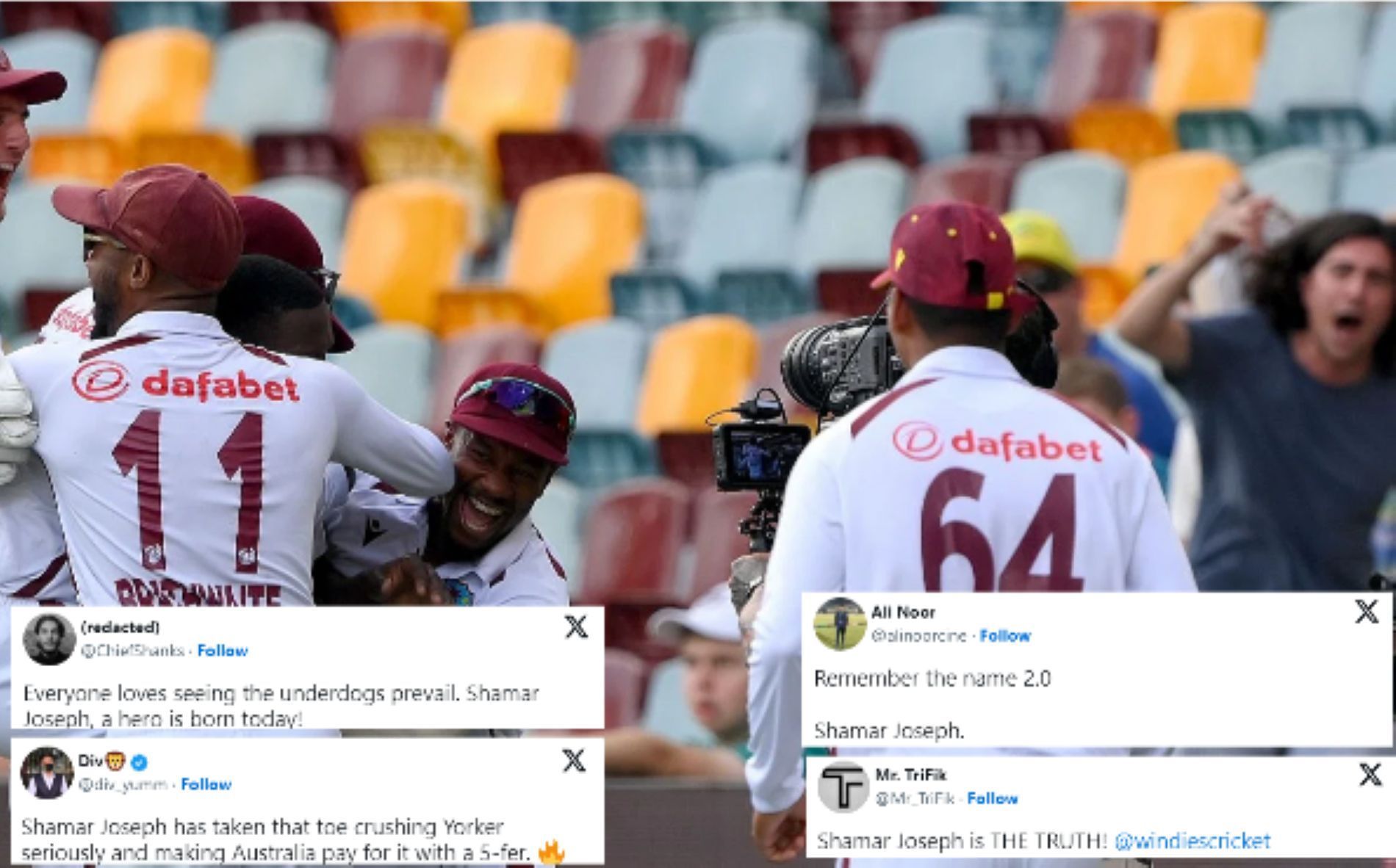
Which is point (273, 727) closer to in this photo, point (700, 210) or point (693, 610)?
point (693, 610)

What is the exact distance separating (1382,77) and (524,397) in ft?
19.8

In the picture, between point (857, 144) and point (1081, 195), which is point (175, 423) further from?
point (857, 144)

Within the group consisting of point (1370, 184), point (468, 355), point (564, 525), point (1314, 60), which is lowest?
point (564, 525)

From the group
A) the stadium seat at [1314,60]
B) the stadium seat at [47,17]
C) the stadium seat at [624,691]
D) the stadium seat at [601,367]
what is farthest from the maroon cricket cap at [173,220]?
the stadium seat at [47,17]

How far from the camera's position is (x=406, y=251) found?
10.2 meters

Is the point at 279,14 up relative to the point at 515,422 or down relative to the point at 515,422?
up

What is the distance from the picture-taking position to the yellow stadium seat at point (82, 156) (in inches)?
419

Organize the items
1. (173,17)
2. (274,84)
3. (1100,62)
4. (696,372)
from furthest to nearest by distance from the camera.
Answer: (173,17)
(274,84)
(1100,62)
(696,372)

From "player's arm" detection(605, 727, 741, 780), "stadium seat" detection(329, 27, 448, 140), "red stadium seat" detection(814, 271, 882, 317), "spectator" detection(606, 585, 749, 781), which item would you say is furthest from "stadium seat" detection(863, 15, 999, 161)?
"player's arm" detection(605, 727, 741, 780)

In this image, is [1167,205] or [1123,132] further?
[1123,132]

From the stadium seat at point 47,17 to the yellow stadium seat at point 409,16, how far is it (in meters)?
1.15

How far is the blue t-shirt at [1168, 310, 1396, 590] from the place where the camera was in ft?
17.6

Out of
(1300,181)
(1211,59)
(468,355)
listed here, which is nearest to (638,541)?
(468,355)
